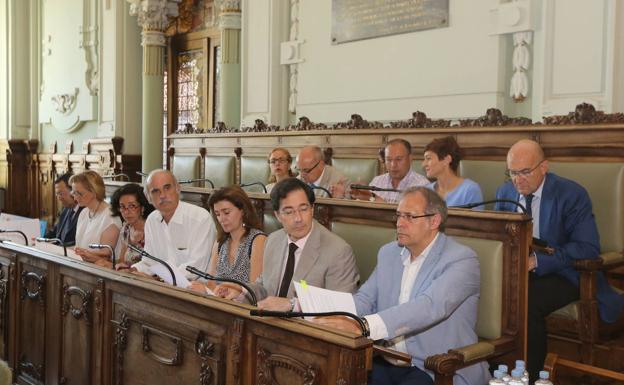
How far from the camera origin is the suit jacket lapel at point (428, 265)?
2.50 metres

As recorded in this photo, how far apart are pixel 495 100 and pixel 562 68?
0.60 meters

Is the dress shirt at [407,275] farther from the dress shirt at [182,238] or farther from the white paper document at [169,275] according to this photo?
the dress shirt at [182,238]

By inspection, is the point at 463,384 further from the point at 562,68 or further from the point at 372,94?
the point at 372,94

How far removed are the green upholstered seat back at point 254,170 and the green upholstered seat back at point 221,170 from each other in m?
0.19

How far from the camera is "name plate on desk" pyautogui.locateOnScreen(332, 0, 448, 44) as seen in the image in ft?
18.7

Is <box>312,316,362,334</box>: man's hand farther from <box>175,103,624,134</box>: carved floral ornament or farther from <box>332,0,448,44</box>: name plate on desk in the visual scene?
<box>332,0,448,44</box>: name plate on desk

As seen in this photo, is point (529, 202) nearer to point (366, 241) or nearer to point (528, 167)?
point (528, 167)

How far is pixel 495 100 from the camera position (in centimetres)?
520

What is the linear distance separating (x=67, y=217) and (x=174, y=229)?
5.78 ft

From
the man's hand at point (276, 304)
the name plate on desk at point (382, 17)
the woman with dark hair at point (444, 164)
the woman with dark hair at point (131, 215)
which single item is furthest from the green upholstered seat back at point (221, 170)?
the man's hand at point (276, 304)

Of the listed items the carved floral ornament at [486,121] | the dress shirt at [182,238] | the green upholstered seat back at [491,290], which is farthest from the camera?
the carved floral ornament at [486,121]

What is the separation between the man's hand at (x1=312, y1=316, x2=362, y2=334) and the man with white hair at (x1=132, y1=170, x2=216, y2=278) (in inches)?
66.7

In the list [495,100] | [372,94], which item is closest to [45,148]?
[372,94]

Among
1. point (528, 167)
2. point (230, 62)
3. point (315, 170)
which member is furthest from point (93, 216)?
point (230, 62)
